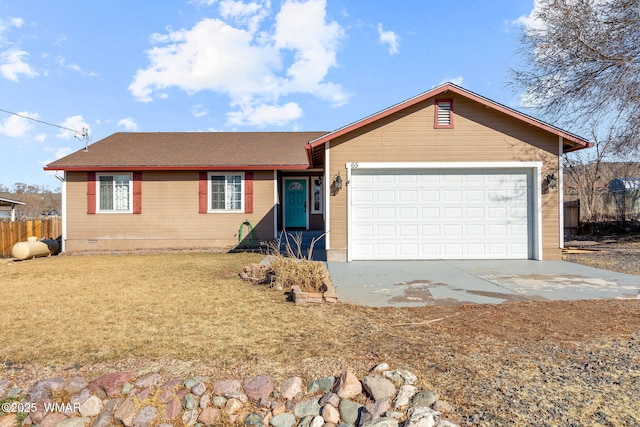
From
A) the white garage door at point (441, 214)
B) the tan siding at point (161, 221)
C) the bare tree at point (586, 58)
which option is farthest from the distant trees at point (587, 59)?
the tan siding at point (161, 221)

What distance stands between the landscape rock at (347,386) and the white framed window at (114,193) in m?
11.3

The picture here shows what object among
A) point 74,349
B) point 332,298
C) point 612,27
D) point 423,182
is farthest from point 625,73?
point 74,349

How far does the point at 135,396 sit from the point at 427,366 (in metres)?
2.36

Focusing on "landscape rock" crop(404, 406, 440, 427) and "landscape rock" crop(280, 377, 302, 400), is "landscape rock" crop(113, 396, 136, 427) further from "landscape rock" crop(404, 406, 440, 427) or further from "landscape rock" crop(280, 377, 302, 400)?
"landscape rock" crop(404, 406, 440, 427)

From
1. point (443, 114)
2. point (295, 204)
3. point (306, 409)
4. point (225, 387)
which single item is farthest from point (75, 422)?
point (295, 204)

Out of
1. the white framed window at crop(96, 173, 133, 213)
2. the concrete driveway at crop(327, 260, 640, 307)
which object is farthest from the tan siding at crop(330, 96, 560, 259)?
the white framed window at crop(96, 173, 133, 213)

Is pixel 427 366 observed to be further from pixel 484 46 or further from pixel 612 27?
pixel 612 27

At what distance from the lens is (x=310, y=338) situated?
3863mm

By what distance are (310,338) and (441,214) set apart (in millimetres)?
6334

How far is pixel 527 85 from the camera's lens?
12531 mm

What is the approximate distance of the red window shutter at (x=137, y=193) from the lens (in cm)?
1216

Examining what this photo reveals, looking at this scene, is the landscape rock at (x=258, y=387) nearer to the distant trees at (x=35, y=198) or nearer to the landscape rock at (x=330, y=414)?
the landscape rock at (x=330, y=414)

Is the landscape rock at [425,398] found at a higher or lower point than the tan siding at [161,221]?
lower

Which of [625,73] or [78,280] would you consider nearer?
[78,280]
